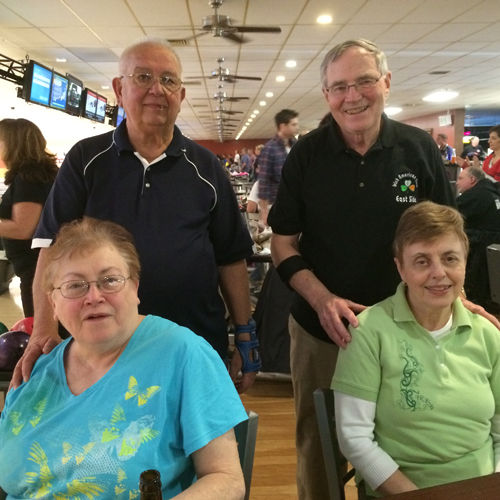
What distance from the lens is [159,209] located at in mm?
1627

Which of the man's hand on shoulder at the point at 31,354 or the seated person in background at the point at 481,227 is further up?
the seated person in background at the point at 481,227

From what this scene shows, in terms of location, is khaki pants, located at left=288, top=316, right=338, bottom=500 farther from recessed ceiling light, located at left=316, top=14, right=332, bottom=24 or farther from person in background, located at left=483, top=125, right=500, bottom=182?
person in background, located at left=483, top=125, right=500, bottom=182

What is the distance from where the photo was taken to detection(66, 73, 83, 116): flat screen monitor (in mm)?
8109

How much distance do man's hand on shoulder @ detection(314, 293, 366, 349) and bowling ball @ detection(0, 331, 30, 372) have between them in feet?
3.64

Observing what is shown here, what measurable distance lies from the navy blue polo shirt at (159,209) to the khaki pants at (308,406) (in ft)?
1.18

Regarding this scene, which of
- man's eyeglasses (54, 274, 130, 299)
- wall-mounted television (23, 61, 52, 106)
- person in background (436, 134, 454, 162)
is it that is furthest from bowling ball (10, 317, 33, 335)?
person in background (436, 134, 454, 162)

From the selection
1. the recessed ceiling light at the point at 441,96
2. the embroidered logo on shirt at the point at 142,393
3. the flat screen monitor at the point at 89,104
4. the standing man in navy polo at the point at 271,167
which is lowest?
the embroidered logo on shirt at the point at 142,393

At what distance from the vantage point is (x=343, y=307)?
1.46m

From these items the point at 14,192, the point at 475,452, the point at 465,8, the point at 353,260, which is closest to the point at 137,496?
the point at 475,452

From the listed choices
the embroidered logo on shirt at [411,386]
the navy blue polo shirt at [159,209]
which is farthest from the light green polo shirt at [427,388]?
the navy blue polo shirt at [159,209]

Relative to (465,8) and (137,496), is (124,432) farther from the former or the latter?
(465,8)

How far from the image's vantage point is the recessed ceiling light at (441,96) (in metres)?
12.9

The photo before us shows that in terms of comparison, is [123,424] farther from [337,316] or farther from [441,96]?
[441,96]

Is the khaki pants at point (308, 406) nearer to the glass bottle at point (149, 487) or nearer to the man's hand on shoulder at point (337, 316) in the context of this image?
the man's hand on shoulder at point (337, 316)
